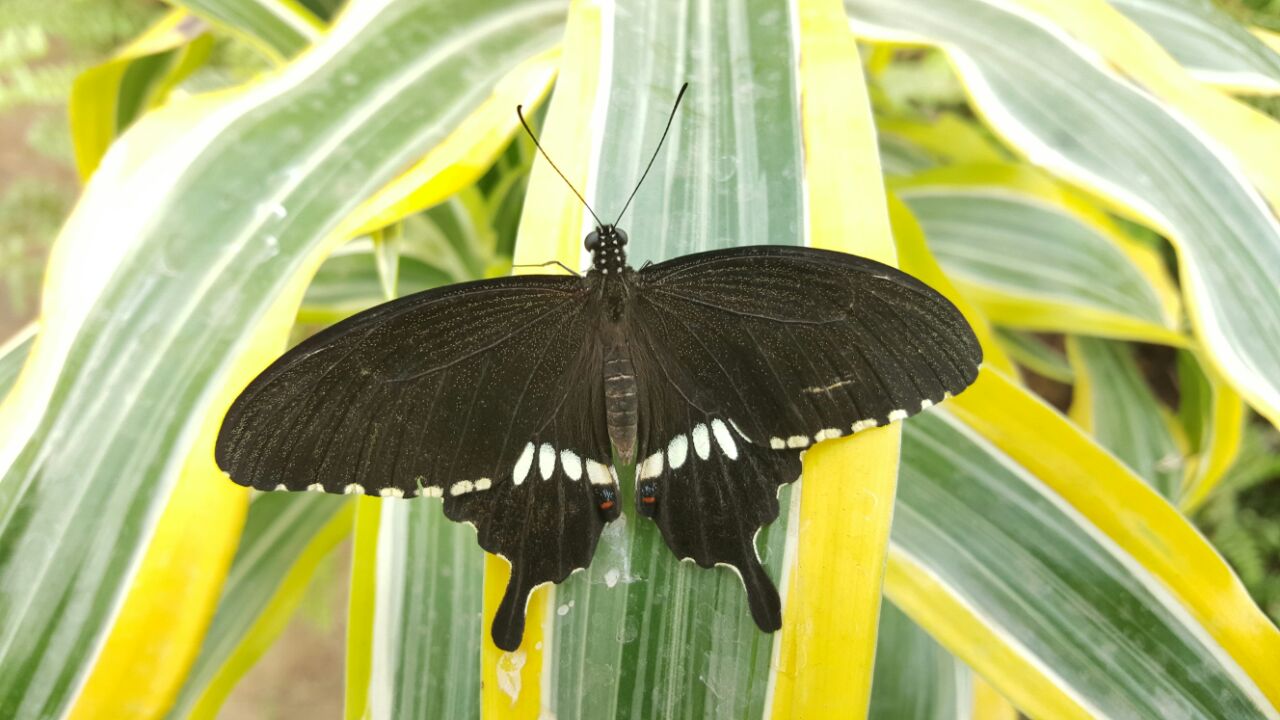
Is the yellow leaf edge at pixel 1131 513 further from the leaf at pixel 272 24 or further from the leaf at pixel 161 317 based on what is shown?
the leaf at pixel 272 24

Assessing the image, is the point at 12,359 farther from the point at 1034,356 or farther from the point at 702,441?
the point at 1034,356

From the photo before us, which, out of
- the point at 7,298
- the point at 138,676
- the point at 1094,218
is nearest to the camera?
the point at 138,676

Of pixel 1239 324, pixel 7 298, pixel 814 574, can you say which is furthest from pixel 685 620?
pixel 7 298

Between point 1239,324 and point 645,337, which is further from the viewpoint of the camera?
point 645,337

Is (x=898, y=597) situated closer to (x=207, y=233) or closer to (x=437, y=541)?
(x=437, y=541)

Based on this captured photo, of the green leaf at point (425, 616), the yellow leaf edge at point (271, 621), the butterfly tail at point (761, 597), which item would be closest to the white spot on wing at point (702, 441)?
the butterfly tail at point (761, 597)

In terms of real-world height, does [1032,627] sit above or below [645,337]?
below

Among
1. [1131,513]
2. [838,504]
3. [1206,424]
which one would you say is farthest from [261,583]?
[1206,424]
